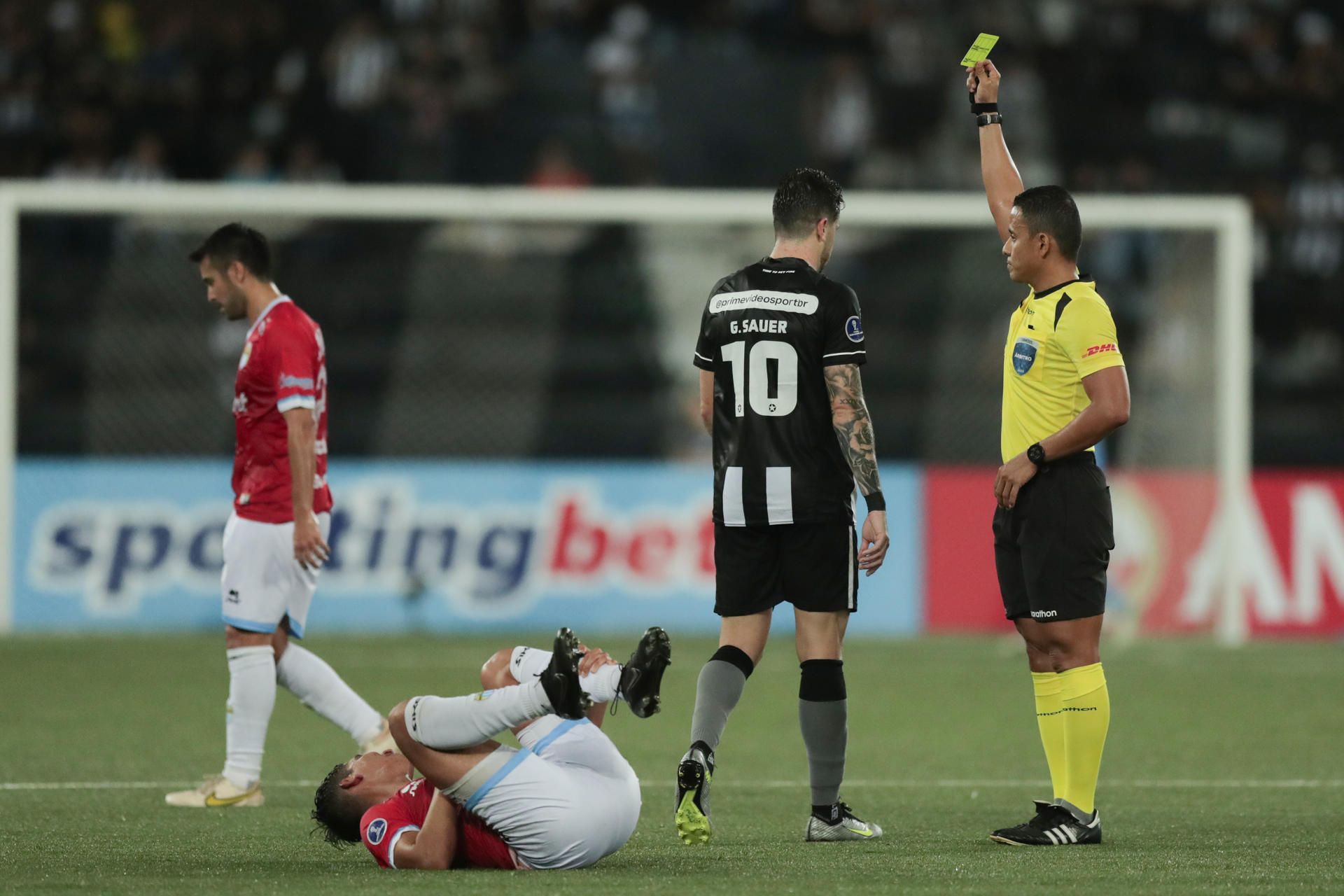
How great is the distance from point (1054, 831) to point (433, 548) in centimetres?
864

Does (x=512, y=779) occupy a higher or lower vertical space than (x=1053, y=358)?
lower

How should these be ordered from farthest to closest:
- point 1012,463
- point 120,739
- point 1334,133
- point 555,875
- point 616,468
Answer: point 1334,133, point 616,468, point 120,739, point 1012,463, point 555,875

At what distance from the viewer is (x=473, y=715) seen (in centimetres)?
500

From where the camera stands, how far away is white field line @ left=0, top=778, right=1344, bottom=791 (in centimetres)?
707

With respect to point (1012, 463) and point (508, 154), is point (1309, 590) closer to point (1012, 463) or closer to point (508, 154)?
point (508, 154)

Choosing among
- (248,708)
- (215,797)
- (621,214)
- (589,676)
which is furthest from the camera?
(621,214)

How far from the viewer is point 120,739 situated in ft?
27.8

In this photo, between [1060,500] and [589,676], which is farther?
[1060,500]

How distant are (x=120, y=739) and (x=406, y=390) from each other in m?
6.75

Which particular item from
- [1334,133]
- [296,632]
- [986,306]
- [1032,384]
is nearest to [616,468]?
Answer: [986,306]

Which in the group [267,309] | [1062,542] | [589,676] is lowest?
[589,676]

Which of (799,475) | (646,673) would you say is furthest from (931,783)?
(646,673)

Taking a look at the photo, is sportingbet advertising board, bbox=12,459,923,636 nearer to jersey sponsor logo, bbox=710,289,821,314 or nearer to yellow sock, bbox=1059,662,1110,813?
jersey sponsor logo, bbox=710,289,821,314

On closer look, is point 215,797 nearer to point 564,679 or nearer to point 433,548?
point 564,679
